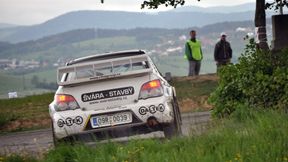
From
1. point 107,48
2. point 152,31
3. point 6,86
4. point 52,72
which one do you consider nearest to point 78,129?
point 6,86

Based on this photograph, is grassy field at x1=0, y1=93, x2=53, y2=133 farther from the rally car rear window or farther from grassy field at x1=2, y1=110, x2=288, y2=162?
grassy field at x1=2, y1=110, x2=288, y2=162

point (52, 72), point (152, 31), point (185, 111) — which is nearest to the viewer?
point (185, 111)

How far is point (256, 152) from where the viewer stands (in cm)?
602

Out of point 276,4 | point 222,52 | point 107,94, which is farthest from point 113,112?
point 222,52

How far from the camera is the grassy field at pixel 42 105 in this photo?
15531 millimetres

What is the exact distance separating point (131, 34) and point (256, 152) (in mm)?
153934

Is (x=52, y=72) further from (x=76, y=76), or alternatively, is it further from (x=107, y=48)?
(x=76, y=76)

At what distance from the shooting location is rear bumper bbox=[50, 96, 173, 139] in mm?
8562

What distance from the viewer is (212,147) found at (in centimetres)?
668

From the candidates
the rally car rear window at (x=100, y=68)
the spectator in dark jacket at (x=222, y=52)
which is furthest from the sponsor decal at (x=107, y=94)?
the spectator in dark jacket at (x=222, y=52)

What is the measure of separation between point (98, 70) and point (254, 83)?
2355 millimetres

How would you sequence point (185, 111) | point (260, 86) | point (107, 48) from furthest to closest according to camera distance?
point (107, 48), point (185, 111), point (260, 86)

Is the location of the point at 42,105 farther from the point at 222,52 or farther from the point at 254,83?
the point at 254,83

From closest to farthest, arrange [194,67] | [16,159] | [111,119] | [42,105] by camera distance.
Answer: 1. [16,159]
2. [111,119]
3. [42,105]
4. [194,67]
